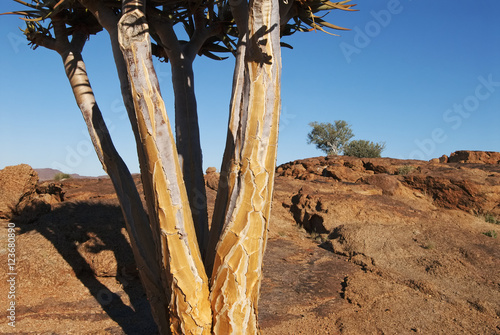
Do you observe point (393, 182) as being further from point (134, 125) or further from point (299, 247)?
point (134, 125)

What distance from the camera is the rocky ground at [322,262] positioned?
5.58m

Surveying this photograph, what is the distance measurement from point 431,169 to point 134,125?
44.3ft

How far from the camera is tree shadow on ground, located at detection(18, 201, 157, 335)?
19.5ft

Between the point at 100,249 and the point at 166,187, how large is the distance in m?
4.34

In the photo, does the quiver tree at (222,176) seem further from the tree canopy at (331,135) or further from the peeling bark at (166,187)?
the tree canopy at (331,135)

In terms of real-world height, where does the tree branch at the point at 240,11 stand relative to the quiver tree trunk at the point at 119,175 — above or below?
above

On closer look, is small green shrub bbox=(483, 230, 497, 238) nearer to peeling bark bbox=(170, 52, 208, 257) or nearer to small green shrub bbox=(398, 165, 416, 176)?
small green shrub bbox=(398, 165, 416, 176)

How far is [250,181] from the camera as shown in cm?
371

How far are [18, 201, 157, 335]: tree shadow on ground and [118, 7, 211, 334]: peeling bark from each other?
1.85 metres

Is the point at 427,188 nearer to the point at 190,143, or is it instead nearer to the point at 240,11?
the point at 190,143

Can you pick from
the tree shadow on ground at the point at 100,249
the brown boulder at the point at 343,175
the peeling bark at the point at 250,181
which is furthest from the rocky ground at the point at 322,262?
the brown boulder at the point at 343,175

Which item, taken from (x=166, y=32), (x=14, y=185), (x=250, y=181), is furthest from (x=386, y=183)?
(x=14, y=185)

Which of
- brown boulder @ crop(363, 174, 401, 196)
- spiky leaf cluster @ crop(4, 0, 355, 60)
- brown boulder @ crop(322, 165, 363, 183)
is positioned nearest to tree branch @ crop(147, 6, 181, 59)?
spiky leaf cluster @ crop(4, 0, 355, 60)

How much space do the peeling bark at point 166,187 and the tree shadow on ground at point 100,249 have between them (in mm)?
1846
